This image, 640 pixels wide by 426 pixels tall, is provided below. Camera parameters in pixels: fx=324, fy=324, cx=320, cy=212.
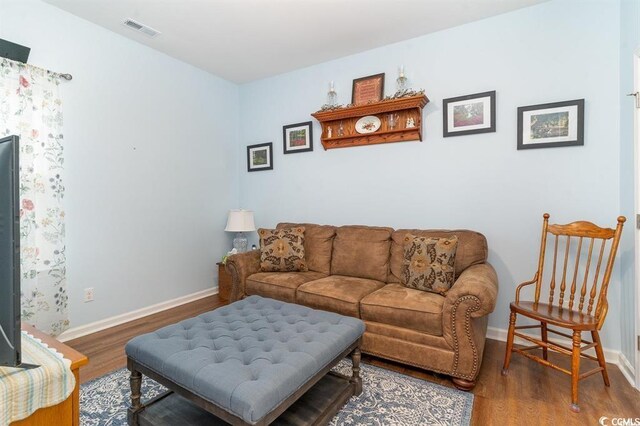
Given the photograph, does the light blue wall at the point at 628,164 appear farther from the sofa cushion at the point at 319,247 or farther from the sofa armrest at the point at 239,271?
the sofa armrest at the point at 239,271

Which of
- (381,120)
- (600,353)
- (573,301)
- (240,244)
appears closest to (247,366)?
(600,353)

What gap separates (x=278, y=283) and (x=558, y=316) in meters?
1.95

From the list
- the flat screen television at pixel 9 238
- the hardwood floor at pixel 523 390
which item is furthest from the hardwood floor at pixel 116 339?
the flat screen television at pixel 9 238

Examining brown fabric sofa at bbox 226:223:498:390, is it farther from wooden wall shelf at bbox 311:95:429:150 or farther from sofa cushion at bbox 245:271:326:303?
wooden wall shelf at bbox 311:95:429:150

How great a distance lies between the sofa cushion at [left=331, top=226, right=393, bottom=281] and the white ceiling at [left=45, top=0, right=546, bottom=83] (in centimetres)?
180

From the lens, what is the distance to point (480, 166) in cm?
276

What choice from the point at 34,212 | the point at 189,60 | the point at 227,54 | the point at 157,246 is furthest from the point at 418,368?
the point at 189,60

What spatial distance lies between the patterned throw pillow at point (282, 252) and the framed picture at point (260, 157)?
1183 mm

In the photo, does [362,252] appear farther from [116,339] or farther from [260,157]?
[116,339]

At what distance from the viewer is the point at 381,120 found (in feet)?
10.5

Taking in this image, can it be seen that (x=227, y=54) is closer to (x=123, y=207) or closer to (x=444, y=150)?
(x=123, y=207)

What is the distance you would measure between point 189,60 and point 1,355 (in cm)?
345

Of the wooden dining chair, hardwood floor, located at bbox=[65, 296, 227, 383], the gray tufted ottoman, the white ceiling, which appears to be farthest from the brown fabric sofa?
the white ceiling

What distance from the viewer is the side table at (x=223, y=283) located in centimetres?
377
